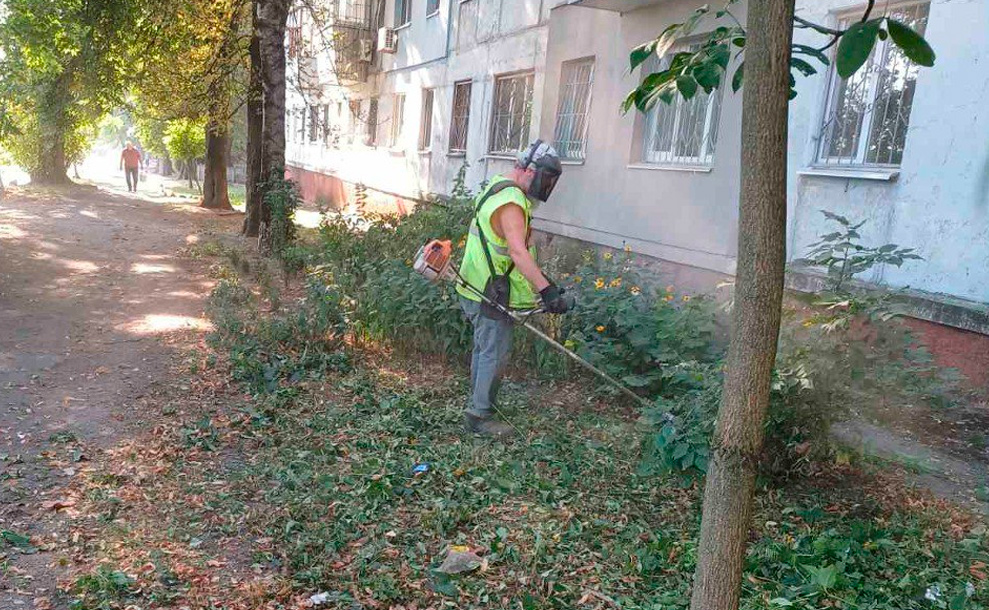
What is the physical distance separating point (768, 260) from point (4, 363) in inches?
262

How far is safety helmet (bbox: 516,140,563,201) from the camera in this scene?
478 centimetres

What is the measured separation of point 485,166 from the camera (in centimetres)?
1411

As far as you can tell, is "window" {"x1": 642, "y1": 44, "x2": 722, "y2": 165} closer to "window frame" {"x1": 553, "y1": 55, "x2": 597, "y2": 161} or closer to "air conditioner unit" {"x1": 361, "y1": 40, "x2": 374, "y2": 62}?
"window frame" {"x1": 553, "y1": 55, "x2": 597, "y2": 161}

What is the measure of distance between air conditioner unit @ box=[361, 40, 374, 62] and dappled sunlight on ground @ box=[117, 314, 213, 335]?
44.6 ft

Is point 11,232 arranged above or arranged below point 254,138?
below

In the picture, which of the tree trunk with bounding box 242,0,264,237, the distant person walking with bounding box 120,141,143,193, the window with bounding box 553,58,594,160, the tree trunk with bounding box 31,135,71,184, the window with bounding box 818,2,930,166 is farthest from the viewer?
the distant person walking with bounding box 120,141,143,193

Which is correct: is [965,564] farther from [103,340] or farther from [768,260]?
[103,340]

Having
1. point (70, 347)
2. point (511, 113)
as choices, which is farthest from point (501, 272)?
point (511, 113)

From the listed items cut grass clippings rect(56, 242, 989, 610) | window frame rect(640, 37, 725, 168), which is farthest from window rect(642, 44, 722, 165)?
cut grass clippings rect(56, 242, 989, 610)

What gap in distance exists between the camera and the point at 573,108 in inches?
467

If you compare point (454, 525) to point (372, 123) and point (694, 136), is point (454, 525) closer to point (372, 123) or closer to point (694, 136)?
point (694, 136)

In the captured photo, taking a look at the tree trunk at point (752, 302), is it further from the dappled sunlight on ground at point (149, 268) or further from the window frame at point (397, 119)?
the window frame at point (397, 119)

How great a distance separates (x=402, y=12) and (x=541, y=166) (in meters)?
16.0

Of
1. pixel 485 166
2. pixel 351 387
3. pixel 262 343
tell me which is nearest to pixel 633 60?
pixel 351 387
